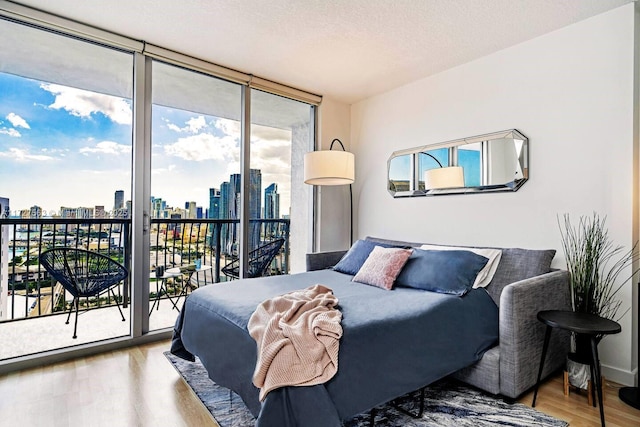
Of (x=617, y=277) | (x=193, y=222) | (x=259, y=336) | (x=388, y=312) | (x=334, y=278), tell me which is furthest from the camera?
(x=193, y=222)

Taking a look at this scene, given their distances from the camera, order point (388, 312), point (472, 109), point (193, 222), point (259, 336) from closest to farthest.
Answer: point (259, 336) < point (388, 312) < point (472, 109) < point (193, 222)

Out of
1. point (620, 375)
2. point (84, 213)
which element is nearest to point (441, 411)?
point (620, 375)

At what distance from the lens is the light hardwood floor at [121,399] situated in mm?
1828

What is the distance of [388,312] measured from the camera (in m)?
1.87

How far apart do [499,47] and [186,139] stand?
300 centimetres

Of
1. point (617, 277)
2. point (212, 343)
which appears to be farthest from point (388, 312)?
point (617, 277)

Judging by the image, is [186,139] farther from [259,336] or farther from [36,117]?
[259,336]

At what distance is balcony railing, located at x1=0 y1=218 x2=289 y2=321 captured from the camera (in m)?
3.09

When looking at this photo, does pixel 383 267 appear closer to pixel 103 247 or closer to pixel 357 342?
pixel 357 342

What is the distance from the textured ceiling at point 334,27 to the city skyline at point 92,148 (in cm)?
72

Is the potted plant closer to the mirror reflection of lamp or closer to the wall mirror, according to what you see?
the wall mirror

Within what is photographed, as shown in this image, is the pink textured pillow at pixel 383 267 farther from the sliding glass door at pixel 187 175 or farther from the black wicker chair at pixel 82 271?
the black wicker chair at pixel 82 271

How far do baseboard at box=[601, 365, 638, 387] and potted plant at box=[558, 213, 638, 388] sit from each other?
324 millimetres

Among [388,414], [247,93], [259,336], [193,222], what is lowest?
[388,414]
